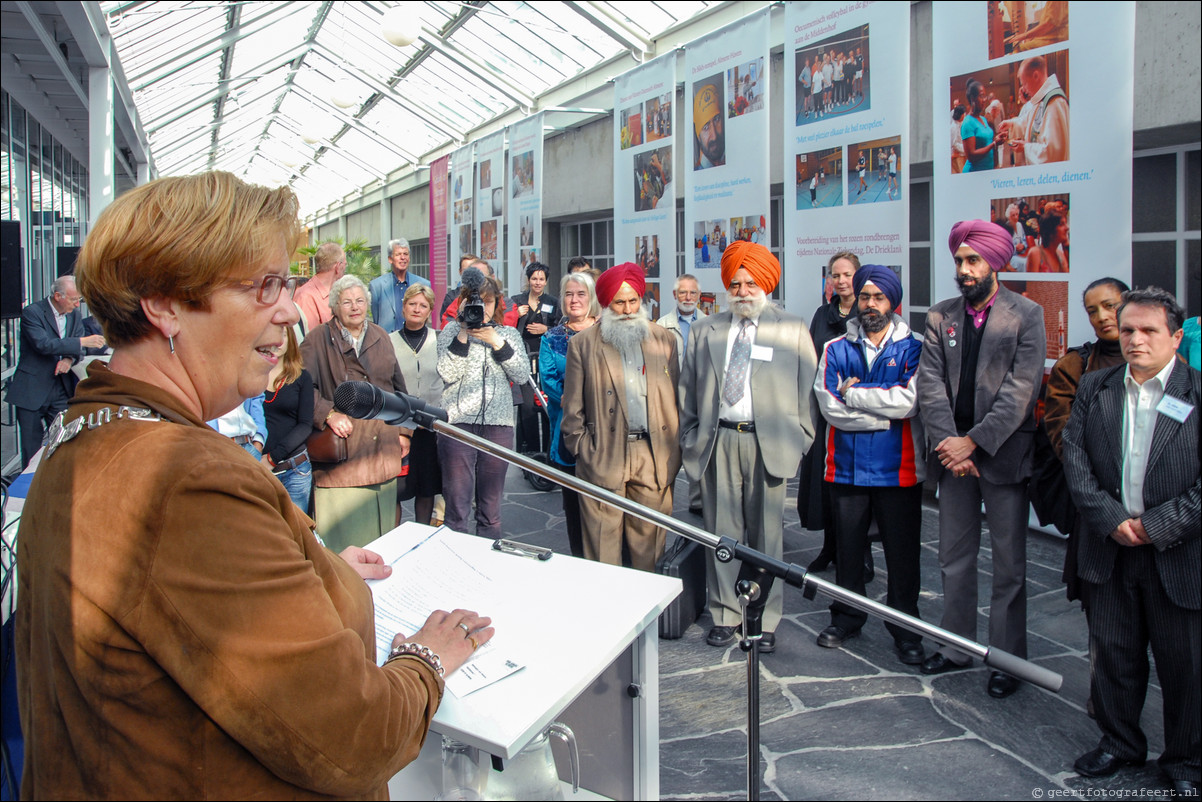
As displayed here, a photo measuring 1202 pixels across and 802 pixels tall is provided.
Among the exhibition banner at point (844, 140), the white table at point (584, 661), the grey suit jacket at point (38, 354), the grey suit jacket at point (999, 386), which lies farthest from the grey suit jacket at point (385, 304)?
the white table at point (584, 661)

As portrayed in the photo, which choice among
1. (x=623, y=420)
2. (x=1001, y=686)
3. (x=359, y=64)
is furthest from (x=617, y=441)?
(x=359, y=64)

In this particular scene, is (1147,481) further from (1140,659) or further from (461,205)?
(461,205)

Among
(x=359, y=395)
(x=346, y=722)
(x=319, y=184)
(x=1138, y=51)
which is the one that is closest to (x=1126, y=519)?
(x=359, y=395)

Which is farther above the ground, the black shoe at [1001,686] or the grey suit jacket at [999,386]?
the grey suit jacket at [999,386]

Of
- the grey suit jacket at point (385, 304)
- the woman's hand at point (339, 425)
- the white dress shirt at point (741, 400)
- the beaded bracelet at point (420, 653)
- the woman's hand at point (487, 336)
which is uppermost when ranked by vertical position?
the grey suit jacket at point (385, 304)

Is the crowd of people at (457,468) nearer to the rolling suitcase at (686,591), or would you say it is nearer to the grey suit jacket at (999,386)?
the grey suit jacket at (999,386)

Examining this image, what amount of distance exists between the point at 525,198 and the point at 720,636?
7.87 m

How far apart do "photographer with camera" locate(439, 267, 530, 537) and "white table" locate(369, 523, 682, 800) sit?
243 centimetres

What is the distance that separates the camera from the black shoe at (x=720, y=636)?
13.5 feet

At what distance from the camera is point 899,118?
203 inches

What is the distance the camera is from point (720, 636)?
413 cm

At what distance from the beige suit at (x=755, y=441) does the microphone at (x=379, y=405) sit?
7.53ft

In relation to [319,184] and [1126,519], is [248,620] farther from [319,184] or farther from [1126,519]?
[319,184]

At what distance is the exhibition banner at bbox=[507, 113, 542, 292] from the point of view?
10.5m
